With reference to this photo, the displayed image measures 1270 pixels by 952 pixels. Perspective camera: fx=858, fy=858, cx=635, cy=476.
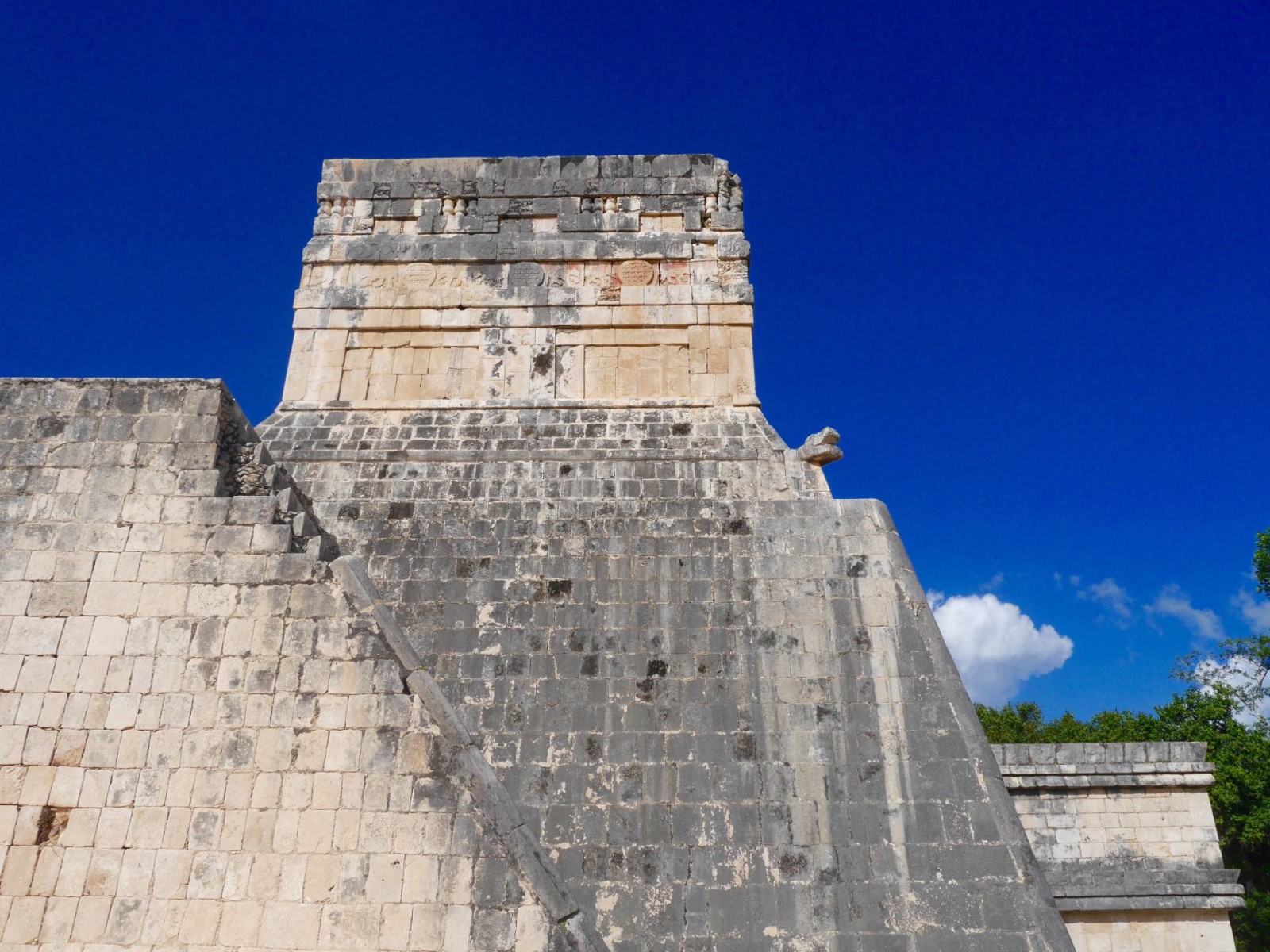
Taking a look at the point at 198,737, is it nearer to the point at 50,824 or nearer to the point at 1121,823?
the point at 50,824

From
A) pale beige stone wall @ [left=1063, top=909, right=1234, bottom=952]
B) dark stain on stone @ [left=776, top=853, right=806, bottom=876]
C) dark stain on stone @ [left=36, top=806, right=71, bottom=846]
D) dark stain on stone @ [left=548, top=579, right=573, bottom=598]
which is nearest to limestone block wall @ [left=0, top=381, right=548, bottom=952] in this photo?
dark stain on stone @ [left=36, top=806, right=71, bottom=846]

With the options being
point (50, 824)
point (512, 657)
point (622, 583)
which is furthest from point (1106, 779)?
point (50, 824)

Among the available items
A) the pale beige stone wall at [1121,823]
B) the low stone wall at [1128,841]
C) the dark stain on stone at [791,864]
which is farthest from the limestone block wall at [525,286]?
the pale beige stone wall at [1121,823]

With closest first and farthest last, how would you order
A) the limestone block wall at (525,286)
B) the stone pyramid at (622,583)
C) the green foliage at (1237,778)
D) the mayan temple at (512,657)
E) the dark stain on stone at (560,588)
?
the mayan temple at (512,657) → the stone pyramid at (622,583) → the dark stain on stone at (560,588) → the limestone block wall at (525,286) → the green foliage at (1237,778)

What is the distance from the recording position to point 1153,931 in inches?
364

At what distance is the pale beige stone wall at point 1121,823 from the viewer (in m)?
9.49

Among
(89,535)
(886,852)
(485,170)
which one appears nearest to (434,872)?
(89,535)

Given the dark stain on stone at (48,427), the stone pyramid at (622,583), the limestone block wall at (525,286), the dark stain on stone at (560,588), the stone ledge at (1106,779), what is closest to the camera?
the dark stain on stone at (48,427)

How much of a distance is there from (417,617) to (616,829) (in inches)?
93.9

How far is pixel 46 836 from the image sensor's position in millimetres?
4312

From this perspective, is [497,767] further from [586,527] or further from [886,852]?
[886,852]

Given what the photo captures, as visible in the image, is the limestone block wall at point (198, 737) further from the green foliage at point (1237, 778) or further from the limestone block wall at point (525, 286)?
the green foliage at point (1237, 778)

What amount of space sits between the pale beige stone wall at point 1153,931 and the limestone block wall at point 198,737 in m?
7.88

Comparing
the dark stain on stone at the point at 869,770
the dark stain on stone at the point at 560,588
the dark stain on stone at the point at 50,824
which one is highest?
the dark stain on stone at the point at 560,588
